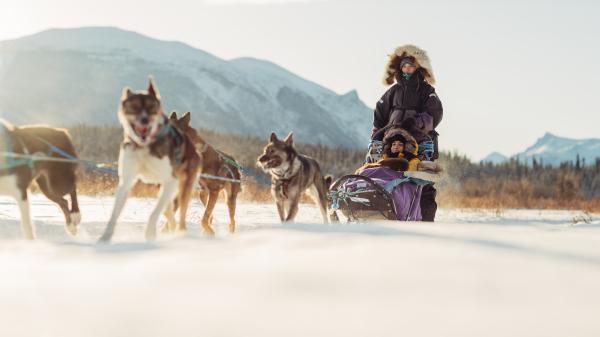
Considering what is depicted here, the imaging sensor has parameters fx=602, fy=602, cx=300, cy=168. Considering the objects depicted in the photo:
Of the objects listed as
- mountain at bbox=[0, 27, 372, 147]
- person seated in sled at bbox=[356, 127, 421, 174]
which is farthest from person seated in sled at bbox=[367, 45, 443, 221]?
mountain at bbox=[0, 27, 372, 147]

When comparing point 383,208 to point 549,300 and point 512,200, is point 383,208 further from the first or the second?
point 512,200

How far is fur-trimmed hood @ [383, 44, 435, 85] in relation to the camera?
671cm

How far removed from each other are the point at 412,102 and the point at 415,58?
516mm

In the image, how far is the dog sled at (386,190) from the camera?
5805 millimetres

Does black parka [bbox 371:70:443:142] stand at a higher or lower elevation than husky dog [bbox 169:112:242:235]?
higher

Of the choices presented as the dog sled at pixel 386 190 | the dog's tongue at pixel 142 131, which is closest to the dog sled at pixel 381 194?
the dog sled at pixel 386 190

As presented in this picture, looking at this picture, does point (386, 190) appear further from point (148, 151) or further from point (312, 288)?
point (312, 288)

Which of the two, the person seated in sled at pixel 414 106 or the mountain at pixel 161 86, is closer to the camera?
the person seated in sled at pixel 414 106

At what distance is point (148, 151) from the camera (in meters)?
3.28

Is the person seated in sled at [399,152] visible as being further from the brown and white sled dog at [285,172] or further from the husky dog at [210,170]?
the husky dog at [210,170]

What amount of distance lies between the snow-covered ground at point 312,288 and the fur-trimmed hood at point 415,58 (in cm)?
460

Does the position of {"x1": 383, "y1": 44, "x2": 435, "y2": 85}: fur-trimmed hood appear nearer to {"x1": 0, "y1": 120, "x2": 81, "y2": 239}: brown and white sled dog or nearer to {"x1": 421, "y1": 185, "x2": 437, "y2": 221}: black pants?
{"x1": 421, "y1": 185, "x2": 437, "y2": 221}: black pants

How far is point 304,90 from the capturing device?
114500 millimetres

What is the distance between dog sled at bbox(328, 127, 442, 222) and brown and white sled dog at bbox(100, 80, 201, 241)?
262 centimetres
